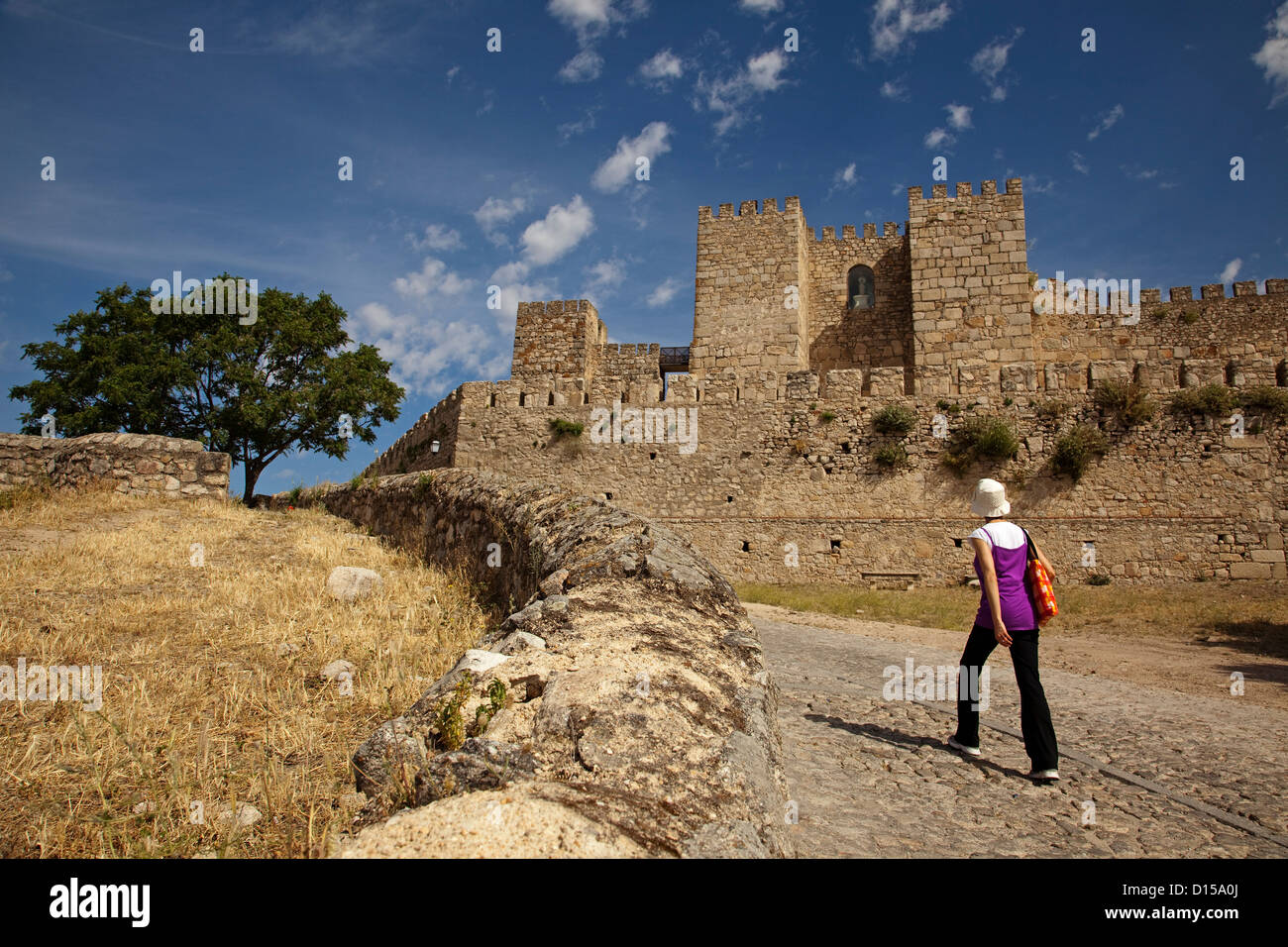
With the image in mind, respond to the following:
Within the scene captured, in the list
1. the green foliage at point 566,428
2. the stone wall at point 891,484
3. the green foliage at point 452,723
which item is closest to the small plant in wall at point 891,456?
the stone wall at point 891,484

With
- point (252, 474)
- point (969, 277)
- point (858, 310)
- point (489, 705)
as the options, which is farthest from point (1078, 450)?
point (252, 474)

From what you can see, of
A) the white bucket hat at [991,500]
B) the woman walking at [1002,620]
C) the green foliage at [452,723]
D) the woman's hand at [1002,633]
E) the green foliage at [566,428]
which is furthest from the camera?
the green foliage at [566,428]

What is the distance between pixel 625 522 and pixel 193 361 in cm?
2412

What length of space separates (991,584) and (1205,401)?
41.1ft

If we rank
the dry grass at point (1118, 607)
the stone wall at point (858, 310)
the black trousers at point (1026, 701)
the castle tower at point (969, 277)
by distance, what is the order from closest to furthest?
1. the black trousers at point (1026, 701)
2. the dry grass at point (1118, 607)
3. the castle tower at point (969, 277)
4. the stone wall at point (858, 310)

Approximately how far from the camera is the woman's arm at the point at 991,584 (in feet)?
13.9

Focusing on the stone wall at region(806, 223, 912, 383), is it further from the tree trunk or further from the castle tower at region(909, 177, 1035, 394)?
the tree trunk

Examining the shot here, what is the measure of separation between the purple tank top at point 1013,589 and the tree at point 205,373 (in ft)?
77.7

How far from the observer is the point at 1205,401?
44.3 feet

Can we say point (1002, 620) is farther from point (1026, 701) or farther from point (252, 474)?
point (252, 474)

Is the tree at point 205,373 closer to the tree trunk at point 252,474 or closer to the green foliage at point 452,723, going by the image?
the tree trunk at point 252,474

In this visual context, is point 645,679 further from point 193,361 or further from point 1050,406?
point 193,361

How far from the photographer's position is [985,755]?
14.2 feet
